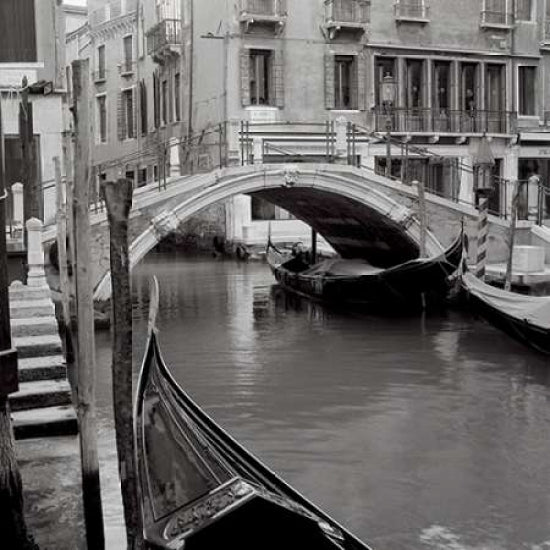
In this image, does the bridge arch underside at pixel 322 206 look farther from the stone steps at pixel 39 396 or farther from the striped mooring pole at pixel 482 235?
the stone steps at pixel 39 396

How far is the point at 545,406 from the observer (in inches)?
207

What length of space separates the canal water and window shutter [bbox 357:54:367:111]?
458 centimetres

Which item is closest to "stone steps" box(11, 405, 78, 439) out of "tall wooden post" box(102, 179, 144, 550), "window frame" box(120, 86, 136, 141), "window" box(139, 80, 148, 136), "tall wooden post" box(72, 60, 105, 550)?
"tall wooden post" box(72, 60, 105, 550)

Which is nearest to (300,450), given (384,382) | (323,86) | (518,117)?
(384,382)

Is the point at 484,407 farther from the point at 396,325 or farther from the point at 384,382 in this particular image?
the point at 396,325

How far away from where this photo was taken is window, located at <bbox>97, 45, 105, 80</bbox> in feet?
59.7

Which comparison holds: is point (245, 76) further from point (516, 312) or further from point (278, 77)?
point (516, 312)

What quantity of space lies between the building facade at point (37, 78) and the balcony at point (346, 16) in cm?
497

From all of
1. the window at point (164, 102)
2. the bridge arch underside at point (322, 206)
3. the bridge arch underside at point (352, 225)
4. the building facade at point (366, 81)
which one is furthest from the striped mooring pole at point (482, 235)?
the window at point (164, 102)

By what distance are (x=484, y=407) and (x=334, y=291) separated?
4322mm

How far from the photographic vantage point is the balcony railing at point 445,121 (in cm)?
1300

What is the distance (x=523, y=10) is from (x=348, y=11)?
2.98 meters

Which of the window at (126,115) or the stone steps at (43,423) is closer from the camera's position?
the stone steps at (43,423)

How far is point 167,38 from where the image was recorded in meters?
14.1
